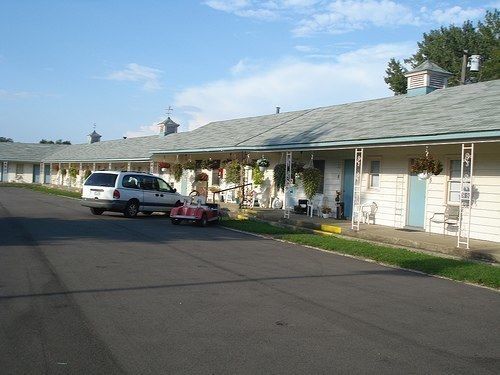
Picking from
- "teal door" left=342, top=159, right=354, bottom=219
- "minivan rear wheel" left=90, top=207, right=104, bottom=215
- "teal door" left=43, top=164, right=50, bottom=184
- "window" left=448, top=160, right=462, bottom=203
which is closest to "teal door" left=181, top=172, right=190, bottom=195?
"minivan rear wheel" left=90, top=207, right=104, bottom=215

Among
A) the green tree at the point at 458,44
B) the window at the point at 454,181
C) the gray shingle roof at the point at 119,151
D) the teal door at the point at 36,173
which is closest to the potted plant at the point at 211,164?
the gray shingle roof at the point at 119,151

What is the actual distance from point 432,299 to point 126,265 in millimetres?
5282

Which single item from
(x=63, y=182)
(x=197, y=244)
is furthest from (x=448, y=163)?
(x=63, y=182)

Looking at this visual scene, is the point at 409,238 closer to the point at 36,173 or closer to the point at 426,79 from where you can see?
the point at 426,79

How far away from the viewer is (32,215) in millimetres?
19844

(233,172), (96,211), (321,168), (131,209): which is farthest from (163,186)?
(321,168)

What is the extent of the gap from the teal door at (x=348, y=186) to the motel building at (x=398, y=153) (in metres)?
0.04

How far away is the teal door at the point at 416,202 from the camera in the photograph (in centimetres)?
1641

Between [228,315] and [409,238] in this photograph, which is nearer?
[228,315]

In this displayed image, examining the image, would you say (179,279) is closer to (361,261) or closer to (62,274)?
(62,274)

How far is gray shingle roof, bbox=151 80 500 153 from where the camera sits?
1390cm

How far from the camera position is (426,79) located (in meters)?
20.1

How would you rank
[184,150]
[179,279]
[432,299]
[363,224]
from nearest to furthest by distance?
[432,299] < [179,279] < [363,224] < [184,150]

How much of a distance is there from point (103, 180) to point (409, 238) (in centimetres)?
1201
